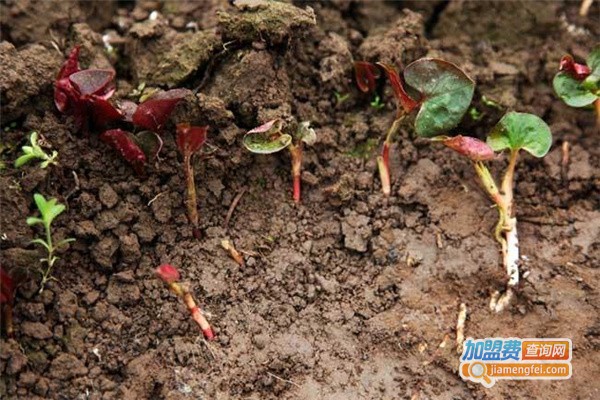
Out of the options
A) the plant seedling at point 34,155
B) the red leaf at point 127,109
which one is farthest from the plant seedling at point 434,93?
the plant seedling at point 34,155

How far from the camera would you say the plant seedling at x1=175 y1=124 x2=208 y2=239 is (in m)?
2.31

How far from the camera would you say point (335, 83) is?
273 cm

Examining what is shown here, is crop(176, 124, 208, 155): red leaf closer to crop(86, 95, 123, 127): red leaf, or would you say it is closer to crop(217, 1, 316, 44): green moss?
crop(86, 95, 123, 127): red leaf

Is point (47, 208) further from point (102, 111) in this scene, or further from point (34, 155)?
point (102, 111)

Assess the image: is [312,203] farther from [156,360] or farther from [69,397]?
[69,397]

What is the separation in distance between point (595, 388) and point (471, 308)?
0.45 meters

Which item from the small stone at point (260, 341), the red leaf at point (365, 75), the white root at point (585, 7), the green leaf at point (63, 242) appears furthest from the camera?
the white root at point (585, 7)

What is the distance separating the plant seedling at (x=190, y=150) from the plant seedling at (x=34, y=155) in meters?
0.39

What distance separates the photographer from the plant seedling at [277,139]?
2430 millimetres

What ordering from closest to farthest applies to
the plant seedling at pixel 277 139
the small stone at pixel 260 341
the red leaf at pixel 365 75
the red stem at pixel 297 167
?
1. the small stone at pixel 260 341
2. the plant seedling at pixel 277 139
3. the red stem at pixel 297 167
4. the red leaf at pixel 365 75

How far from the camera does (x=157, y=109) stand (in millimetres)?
2334

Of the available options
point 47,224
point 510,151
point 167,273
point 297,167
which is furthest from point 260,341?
point 510,151

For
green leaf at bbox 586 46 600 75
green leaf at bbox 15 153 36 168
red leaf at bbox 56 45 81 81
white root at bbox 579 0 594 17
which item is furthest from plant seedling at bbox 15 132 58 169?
white root at bbox 579 0 594 17

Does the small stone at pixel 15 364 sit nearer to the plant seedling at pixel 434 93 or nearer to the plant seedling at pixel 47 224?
the plant seedling at pixel 47 224
